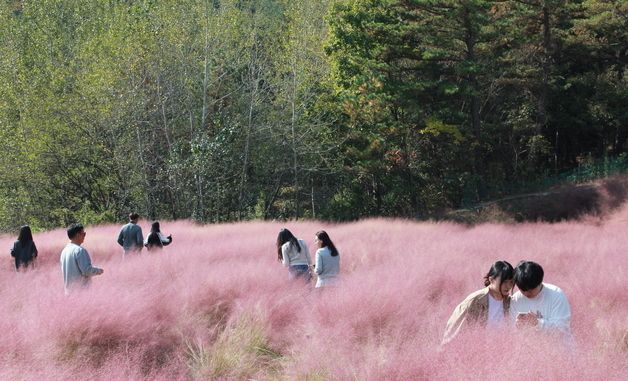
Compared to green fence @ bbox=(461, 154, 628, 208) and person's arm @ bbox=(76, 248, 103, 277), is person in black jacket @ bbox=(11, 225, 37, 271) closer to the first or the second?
person's arm @ bbox=(76, 248, 103, 277)

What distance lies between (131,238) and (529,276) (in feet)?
31.3

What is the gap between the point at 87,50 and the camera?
98.5 ft

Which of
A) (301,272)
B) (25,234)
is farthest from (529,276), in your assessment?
(25,234)

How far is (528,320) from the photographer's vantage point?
5074 millimetres

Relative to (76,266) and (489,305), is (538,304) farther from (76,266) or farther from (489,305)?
(76,266)

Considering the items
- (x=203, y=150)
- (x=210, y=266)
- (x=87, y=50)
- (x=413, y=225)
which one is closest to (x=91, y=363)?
(x=210, y=266)

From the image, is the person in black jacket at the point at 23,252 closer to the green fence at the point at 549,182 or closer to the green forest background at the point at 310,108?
the green forest background at the point at 310,108

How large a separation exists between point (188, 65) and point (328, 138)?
7397 millimetres

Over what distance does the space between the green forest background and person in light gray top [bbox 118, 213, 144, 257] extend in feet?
45.4

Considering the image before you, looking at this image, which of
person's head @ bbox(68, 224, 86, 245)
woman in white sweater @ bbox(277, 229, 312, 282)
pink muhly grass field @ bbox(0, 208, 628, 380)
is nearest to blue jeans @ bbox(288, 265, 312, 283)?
woman in white sweater @ bbox(277, 229, 312, 282)

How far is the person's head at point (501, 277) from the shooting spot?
517 cm

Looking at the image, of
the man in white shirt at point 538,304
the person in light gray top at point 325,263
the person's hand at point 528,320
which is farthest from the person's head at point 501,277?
the person in light gray top at point 325,263

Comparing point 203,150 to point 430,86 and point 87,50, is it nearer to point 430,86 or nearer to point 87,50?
point 87,50

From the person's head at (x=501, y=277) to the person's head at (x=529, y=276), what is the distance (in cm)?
12
